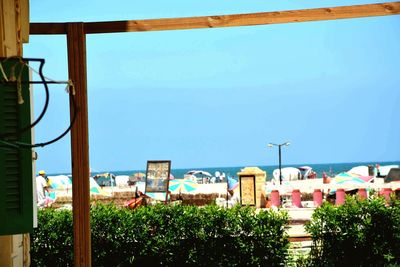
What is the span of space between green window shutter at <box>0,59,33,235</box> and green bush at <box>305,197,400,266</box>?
399cm

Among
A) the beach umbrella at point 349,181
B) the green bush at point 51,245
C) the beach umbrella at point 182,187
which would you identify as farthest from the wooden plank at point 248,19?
the beach umbrella at point 349,181

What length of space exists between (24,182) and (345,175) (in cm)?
1960

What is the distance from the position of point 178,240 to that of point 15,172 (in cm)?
341

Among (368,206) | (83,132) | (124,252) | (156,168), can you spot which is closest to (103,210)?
(124,252)

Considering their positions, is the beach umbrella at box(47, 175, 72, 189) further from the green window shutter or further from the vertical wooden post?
the green window shutter

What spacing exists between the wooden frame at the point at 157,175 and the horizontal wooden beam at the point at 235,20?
6009mm

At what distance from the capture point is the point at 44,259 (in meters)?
6.56

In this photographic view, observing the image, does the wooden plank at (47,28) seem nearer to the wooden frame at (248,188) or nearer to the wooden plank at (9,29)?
the wooden plank at (9,29)

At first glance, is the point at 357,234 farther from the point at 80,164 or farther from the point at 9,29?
the point at 9,29

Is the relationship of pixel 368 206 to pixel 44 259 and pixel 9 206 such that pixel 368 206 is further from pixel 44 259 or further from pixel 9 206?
pixel 9 206

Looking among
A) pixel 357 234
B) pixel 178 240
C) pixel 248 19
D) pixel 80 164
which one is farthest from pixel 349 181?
pixel 80 164

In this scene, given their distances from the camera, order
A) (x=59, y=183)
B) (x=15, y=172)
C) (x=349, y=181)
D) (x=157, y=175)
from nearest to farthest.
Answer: (x=15, y=172), (x=157, y=175), (x=349, y=181), (x=59, y=183)

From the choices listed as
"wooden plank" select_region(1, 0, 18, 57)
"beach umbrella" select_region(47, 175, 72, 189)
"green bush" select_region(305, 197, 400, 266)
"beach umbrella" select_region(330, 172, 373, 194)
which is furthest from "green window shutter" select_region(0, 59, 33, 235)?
"beach umbrella" select_region(47, 175, 72, 189)

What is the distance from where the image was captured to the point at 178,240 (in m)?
6.56
